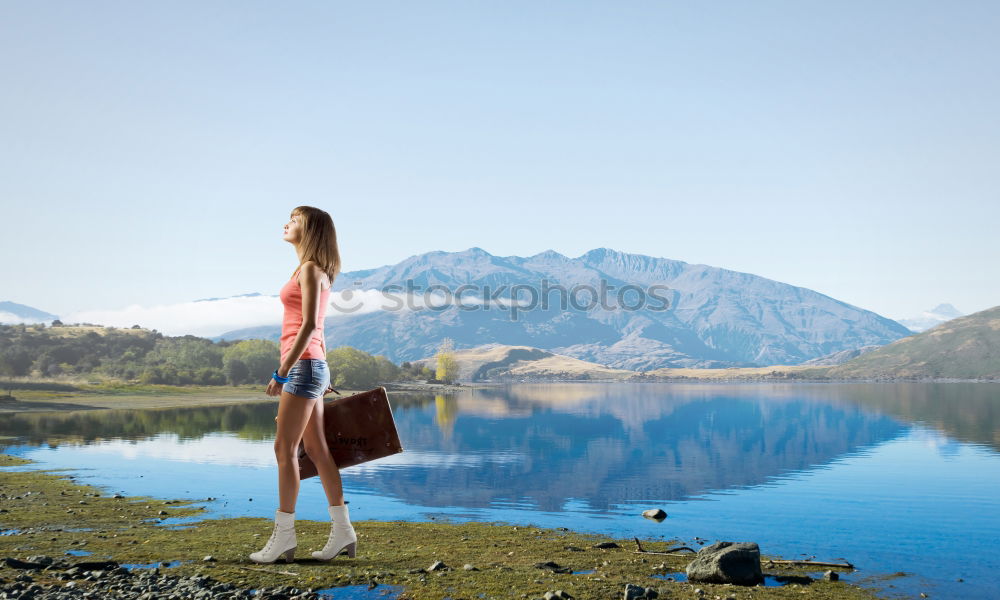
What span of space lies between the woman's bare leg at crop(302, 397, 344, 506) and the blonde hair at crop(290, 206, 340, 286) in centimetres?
232

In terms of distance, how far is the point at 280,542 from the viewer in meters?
13.8

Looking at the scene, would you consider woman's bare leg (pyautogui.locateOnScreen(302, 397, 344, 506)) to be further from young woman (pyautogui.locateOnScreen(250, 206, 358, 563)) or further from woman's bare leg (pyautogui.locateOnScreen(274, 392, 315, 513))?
woman's bare leg (pyautogui.locateOnScreen(274, 392, 315, 513))

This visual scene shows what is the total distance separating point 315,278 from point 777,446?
7696 centimetres

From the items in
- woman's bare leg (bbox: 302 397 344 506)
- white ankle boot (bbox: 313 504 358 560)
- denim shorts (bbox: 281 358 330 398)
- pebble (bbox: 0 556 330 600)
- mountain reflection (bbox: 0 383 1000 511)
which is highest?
denim shorts (bbox: 281 358 330 398)

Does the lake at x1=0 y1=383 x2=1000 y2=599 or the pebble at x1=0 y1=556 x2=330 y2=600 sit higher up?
the pebble at x1=0 y1=556 x2=330 y2=600

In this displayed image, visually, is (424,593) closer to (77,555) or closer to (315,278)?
(315,278)

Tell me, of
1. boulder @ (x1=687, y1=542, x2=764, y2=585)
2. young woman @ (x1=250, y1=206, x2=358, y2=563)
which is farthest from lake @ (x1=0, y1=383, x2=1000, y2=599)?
young woman @ (x1=250, y1=206, x2=358, y2=563)

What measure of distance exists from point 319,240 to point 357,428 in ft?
11.2

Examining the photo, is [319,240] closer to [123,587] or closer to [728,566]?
[123,587]

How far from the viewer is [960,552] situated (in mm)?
26453

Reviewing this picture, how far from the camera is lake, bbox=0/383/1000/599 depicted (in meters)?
28.3

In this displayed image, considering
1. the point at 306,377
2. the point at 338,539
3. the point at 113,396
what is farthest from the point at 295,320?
the point at 113,396

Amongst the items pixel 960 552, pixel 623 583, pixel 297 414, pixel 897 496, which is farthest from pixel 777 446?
pixel 297 414

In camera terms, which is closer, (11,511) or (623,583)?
(623,583)
